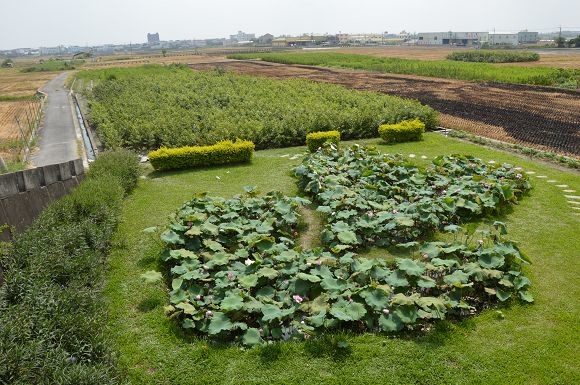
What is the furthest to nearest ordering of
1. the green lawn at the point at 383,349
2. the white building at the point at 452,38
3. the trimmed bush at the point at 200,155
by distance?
the white building at the point at 452,38
the trimmed bush at the point at 200,155
the green lawn at the point at 383,349

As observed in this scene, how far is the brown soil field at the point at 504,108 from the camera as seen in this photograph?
56.5 feet

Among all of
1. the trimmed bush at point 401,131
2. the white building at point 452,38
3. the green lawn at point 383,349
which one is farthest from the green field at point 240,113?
the white building at point 452,38

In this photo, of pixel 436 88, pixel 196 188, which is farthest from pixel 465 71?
pixel 196 188

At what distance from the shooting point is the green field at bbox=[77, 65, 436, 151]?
16828mm

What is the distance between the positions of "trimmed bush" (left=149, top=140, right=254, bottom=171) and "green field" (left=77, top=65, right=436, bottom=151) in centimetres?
151

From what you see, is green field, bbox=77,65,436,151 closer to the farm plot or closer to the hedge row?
the farm plot

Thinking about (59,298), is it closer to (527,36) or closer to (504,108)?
(504,108)

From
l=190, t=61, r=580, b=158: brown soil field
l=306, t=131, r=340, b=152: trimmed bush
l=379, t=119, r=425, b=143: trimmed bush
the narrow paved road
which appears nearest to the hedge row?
l=306, t=131, r=340, b=152: trimmed bush

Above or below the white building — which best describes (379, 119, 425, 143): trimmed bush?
below

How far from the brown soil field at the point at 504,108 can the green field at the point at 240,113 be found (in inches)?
117

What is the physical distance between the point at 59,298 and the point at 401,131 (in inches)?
538

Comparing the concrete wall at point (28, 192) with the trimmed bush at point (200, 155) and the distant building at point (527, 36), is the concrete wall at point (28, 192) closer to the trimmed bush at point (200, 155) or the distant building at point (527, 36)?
the trimmed bush at point (200, 155)

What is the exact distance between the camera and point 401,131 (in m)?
16.6

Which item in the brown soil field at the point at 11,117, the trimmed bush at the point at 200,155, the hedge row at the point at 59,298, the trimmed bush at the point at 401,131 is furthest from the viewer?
the brown soil field at the point at 11,117
